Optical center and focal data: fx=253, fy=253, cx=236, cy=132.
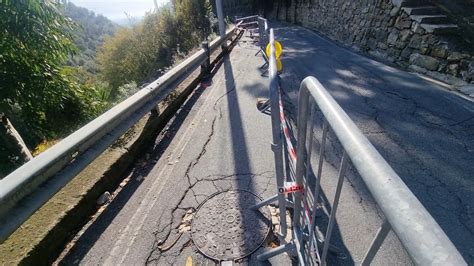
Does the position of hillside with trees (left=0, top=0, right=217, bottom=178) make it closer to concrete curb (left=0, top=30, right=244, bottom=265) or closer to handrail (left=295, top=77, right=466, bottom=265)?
concrete curb (left=0, top=30, right=244, bottom=265)

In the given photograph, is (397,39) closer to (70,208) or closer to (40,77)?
(70,208)

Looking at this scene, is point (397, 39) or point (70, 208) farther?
point (397, 39)

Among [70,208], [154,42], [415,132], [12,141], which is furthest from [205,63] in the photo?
[154,42]

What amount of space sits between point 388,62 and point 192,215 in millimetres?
8662

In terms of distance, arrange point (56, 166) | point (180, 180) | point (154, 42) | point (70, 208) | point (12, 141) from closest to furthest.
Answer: point (56, 166)
point (70, 208)
point (180, 180)
point (12, 141)
point (154, 42)

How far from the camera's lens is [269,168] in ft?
12.2

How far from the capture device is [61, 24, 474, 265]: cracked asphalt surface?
8.76ft

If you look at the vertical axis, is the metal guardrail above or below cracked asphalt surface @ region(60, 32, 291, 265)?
above

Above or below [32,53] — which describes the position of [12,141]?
below

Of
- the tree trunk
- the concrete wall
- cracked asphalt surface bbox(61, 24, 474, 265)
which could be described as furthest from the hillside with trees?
the concrete wall

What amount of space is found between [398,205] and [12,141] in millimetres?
8318

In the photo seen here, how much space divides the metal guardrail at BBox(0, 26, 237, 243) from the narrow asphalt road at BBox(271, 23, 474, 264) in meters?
2.96

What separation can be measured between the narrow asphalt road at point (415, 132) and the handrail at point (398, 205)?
205cm

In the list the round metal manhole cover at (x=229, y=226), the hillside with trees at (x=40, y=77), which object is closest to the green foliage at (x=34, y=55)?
the hillside with trees at (x=40, y=77)
